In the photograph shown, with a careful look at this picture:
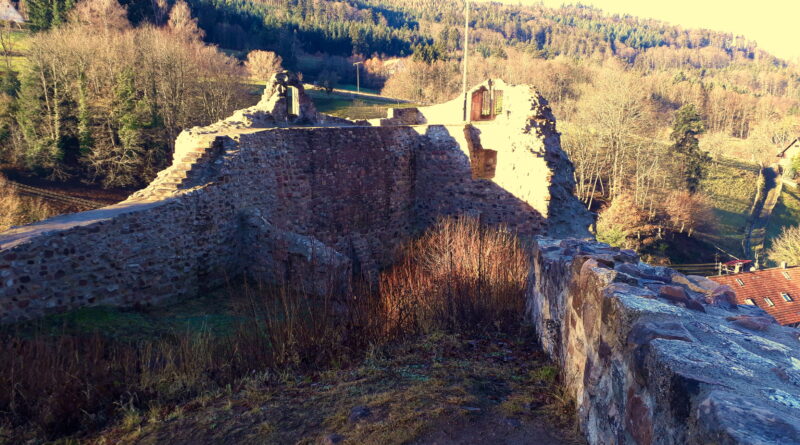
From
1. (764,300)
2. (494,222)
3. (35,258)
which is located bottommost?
(764,300)

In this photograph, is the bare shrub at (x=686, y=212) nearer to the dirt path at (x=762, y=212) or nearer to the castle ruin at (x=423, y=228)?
the dirt path at (x=762, y=212)

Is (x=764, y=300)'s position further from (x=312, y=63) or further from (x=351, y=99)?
(x=312, y=63)

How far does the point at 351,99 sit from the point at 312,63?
65.1ft

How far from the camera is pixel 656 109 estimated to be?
4672 centimetres

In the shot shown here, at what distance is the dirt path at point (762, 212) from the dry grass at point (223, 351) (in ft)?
111

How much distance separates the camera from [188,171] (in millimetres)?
9273

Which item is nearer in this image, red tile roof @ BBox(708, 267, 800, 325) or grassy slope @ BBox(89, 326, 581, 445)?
grassy slope @ BBox(89, 326, 581, 445)

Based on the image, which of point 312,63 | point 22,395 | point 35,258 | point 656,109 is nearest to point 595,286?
point 22,395

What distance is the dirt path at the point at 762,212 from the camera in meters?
34.8

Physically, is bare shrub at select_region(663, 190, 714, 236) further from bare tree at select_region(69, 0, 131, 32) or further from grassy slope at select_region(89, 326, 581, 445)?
bare tree at select_region(69, 0, 131, 32)

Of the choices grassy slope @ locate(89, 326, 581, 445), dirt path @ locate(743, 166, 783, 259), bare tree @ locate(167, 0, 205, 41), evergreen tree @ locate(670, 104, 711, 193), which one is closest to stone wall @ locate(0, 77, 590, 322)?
grassy slope @ locate(89, 326, 581, 445)

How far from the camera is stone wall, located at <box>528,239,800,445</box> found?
6.13 feet

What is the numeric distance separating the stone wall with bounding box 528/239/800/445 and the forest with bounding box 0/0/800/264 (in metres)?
25.9

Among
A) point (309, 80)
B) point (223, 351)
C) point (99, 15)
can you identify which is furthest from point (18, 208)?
point (309, 80)
